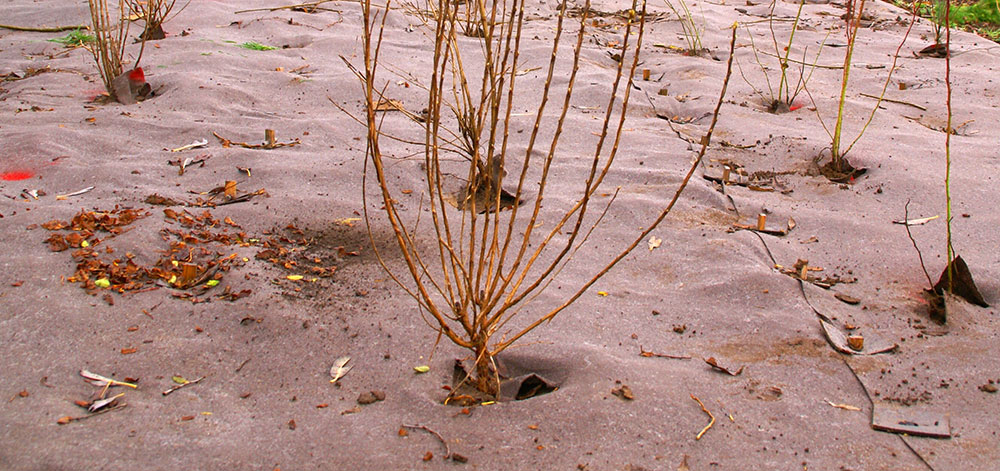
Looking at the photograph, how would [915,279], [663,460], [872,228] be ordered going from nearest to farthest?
[663,460]
[915,279]
[872,228]

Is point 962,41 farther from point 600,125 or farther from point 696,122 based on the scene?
point 600,125

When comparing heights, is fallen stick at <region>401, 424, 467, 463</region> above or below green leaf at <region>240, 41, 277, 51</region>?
below

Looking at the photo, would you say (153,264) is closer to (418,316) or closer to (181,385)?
(181,385)

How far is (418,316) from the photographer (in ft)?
6.68

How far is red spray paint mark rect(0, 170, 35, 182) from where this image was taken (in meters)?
2.64

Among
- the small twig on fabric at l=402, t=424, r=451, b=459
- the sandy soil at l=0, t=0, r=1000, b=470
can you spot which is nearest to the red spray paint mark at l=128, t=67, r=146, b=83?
the sandy soil at l=0, t=0, r=1000, b=470

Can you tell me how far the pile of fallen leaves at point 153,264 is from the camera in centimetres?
200

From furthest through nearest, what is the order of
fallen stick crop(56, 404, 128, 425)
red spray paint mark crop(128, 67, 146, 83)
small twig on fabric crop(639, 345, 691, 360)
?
red spray paint mark crop(128, 67, 146, 83), small twig on fabric crop(639, 345, 691, 360), fallen stick crop(56, 404, 128, 425)

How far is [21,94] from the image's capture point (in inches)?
139

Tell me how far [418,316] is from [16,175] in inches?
65.8

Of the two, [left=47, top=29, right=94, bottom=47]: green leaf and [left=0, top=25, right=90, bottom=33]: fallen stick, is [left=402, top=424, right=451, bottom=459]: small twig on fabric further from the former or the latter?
[left=0, top=25, right=90, bottom=33]: fallen stick

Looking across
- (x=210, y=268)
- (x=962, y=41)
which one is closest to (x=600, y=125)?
(x=210, y=268)

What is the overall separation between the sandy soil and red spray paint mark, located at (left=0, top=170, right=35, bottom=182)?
11 mm

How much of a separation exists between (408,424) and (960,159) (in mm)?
2651
